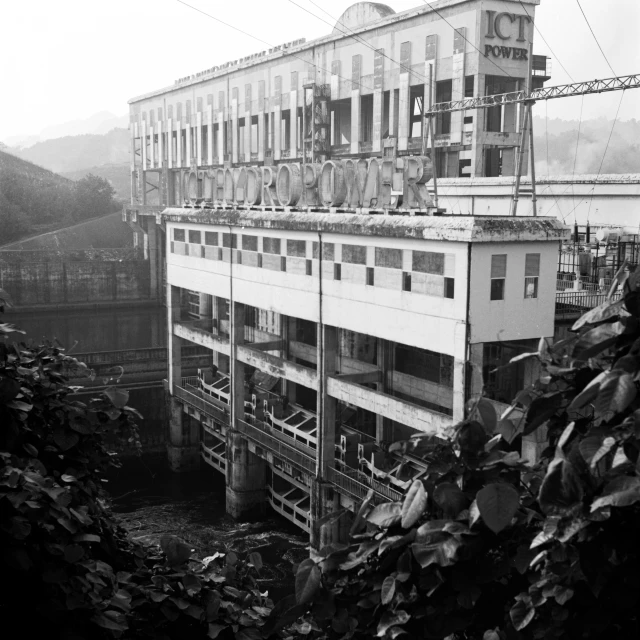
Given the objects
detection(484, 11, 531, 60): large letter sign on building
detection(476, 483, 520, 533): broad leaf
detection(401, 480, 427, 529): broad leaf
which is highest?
detection(484, 11, 531, 60): large letter sign on building

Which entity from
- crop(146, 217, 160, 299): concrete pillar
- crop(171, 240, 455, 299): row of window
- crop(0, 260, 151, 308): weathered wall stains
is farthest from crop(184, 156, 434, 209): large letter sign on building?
crop(146, 217, 160, 299): concrete pillar

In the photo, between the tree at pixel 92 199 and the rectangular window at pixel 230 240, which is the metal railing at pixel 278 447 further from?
the tree at pixel 92 199

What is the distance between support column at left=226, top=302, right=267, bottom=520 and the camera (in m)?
35.9

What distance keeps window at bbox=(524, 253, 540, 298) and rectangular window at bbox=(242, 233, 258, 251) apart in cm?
1359

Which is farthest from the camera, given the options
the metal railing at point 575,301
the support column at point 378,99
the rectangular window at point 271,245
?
the support column at point 378,99

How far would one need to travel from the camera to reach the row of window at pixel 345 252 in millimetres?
24781

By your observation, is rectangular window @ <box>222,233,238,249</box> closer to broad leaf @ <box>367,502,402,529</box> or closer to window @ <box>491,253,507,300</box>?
window @ <box>491,253,507,300</box>

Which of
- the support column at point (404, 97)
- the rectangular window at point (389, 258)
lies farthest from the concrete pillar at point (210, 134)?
the rectangular window at point (389, 258)

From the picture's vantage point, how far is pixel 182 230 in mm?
42875

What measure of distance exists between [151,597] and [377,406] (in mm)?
19851

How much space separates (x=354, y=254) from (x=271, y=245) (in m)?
6.04

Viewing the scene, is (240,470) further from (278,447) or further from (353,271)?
(353,271)

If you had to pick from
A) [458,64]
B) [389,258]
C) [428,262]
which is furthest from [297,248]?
[458,64]

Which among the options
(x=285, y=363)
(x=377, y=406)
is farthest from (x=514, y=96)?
(x=377, y=406)
